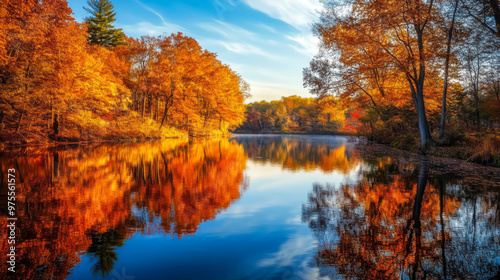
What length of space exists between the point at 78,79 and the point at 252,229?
22.4m

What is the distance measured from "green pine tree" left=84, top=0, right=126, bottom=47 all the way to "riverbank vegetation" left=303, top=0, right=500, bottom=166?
33.6 meters

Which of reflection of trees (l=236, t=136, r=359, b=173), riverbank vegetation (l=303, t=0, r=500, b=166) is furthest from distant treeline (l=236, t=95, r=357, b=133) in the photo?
reflection of trees (l=236, t=136, r=359, b=173)

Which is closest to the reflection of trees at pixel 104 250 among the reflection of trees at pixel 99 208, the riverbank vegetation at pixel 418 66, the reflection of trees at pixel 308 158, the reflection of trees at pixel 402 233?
the reflection of trees at pixel 99 208

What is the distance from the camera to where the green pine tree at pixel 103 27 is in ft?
145

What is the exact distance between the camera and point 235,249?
418cm

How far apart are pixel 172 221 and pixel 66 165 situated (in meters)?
9.06

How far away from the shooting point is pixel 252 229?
201 inches

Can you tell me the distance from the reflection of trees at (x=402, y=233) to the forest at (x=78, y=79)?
20.8 meters

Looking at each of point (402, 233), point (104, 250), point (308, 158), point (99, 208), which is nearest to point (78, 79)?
point (308, 158)

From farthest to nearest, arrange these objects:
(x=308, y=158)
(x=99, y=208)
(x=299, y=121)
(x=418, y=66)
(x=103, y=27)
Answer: (x=299, y=121) < (x=103, y=27) < (x=418, y=66) < (x=308, y=158) < (x=99, y=208)

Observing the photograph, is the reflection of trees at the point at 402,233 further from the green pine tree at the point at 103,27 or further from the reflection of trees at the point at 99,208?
the green pine tree at the point at 103,27

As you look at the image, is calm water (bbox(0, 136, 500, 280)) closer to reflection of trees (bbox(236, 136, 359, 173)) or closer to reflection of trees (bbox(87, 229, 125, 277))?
reflection of trees (bbox(87, 229, 125, 277))

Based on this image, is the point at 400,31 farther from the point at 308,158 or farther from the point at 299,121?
the point at 299,121

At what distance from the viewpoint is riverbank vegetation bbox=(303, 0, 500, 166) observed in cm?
1550
